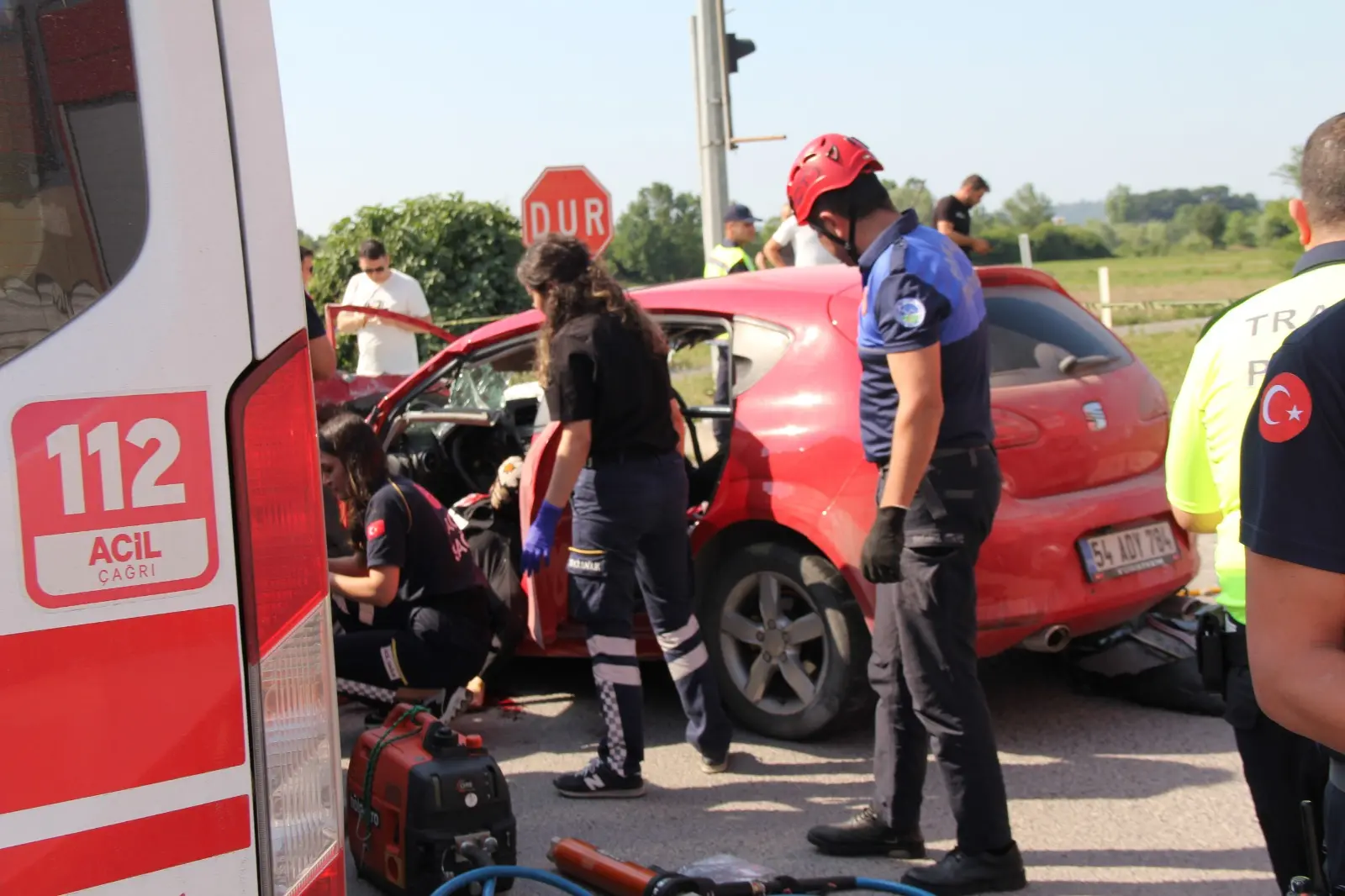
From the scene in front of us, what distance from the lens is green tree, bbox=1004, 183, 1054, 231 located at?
57.7 meters

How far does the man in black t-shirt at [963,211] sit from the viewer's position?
1257 cm

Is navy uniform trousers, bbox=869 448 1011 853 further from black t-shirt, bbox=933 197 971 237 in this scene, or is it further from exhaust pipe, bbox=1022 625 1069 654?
black t-shirt, bbox=933 197 971 237

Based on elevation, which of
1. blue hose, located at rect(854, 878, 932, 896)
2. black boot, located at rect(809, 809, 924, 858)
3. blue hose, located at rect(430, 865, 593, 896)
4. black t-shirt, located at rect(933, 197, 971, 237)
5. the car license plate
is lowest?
black boot, located at rect(809, 809, 924, 858)

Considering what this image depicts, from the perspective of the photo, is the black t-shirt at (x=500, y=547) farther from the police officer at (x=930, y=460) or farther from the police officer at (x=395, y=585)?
the police officer at (x=930, y=460)

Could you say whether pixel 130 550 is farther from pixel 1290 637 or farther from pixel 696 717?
pixel 696 717

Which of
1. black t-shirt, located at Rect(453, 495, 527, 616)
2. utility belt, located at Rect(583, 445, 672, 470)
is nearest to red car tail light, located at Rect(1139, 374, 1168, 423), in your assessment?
utility belt, located at Rect(583, 445, 672, 470)

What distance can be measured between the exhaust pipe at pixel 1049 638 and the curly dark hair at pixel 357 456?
225cm

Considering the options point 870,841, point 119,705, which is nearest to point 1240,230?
point 870,841

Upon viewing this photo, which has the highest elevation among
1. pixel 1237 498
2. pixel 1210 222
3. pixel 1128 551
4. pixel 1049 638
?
pixel 1210 222

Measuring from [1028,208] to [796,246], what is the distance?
173 feet

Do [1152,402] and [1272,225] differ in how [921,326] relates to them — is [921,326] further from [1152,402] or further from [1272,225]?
[1272,225]

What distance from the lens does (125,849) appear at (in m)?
1.67

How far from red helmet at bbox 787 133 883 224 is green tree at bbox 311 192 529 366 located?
41.5ft

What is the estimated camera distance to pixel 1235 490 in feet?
9.16
